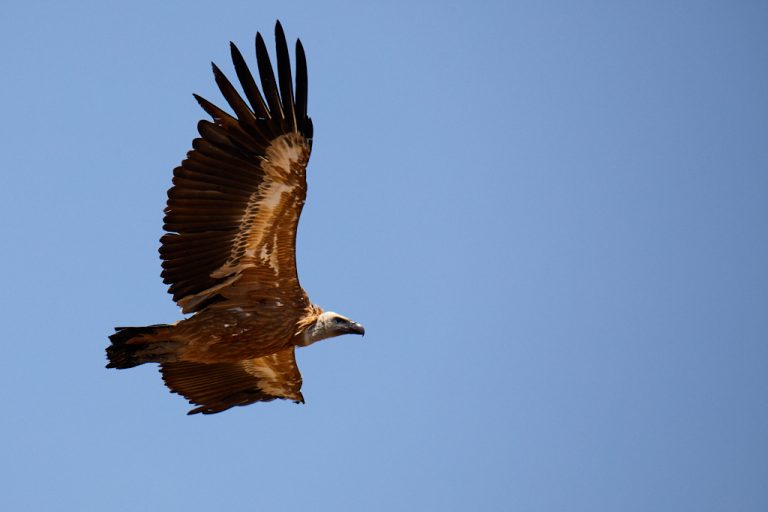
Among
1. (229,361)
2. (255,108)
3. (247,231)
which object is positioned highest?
(255,108)

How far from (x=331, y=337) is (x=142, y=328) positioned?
96.3 inches

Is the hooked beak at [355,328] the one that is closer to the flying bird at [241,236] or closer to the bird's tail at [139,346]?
the flying bird at [241,236]

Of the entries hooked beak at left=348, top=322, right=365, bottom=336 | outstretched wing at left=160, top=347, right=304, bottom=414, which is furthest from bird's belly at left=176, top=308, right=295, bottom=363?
outstretched wing at left=160, top=347, right=304, bottom=414

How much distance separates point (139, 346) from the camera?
14695 mm

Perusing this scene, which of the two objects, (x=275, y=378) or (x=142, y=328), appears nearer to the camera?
(x=142, y=328)

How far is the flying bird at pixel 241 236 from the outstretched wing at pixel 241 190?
0.04ft

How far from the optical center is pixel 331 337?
605 inches

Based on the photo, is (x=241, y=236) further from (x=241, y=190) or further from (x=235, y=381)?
(x=235, y=381)

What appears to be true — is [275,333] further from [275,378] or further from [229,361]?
[275,378]

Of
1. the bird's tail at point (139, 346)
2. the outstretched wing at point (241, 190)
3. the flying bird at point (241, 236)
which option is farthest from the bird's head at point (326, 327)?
the bird's tail at point (139, 346)

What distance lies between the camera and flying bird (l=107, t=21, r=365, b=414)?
45.8 ft

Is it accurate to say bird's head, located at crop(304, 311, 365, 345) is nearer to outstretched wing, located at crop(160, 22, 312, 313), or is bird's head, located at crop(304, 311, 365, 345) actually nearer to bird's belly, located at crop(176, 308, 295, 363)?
bird's belly, located at crop(176, 308, 295, 363)

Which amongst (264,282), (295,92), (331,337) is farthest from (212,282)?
(295,92)

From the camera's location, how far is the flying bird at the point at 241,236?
1396 centimetres
